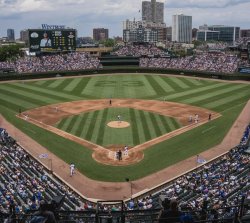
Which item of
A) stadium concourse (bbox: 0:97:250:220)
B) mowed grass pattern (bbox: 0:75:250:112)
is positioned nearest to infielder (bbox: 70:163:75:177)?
stadium concourse (bbox: 0:97:250:220)

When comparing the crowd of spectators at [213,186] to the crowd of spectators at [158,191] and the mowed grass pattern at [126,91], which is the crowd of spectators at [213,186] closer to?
the crowd of spectators at [158,191]

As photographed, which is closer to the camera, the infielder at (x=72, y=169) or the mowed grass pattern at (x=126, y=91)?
the infielder at (x=72, y=169)

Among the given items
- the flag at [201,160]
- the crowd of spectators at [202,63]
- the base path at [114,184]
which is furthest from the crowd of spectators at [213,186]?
the crowd of spectators at [202,63]

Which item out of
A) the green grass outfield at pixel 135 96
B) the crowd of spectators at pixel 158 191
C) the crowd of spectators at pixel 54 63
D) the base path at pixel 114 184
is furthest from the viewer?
the crowd of spectators at pixel 54 63

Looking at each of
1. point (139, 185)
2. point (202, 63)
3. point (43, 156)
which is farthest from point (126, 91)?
point (139, 185)

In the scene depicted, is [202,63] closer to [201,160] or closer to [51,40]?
[51,40]

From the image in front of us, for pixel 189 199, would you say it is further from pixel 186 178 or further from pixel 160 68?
pixel 160 68
